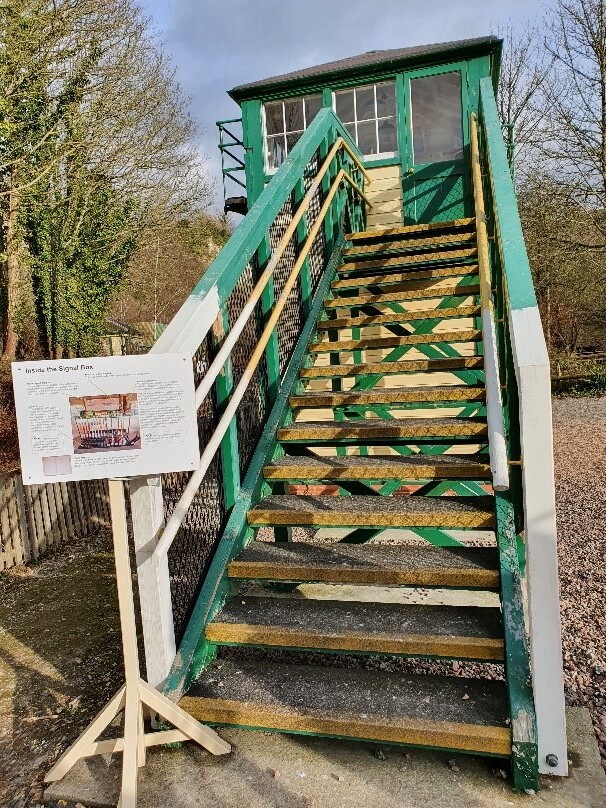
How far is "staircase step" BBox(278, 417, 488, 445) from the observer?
3379 millimetres

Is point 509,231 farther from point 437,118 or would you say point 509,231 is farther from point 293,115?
point 293,115

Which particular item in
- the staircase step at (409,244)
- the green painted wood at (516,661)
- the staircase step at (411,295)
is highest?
the staircase step at (409,244)

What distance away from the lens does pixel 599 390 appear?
1780 centimetres

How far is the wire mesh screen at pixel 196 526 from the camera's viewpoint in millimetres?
2760

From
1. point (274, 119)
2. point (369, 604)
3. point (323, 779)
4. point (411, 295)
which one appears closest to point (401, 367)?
point (411, 295)

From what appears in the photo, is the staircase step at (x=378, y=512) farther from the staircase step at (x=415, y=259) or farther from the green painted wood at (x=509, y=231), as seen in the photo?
the staircase step at (x=415, y=259)

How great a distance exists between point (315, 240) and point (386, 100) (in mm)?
4190

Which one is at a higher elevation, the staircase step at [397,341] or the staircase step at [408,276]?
the staircase step at [408,276]

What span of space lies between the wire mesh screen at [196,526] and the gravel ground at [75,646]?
0.86 m

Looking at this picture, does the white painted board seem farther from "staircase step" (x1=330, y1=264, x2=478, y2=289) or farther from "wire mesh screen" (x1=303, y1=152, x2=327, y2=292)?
"staircase step" (x1=330, y1=264, x2=478, y2=289)

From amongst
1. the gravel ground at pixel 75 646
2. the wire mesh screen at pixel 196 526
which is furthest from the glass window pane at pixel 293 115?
the wire mesh screen at pixel 196 526

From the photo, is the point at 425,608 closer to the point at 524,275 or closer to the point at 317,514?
the point at 317,514

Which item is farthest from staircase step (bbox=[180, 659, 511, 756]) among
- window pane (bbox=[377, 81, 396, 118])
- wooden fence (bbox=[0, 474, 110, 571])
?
window pane (bbox=[377, 81, 396, 118])

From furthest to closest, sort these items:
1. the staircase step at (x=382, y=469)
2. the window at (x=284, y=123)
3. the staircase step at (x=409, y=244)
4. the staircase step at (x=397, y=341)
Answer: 1. the window at (x=284, y=123)
2. the staircase step at (x=409, y=244)
3. the staircase step at (x=397, y=341)
4. the staircase step at (x=382, y=469)
